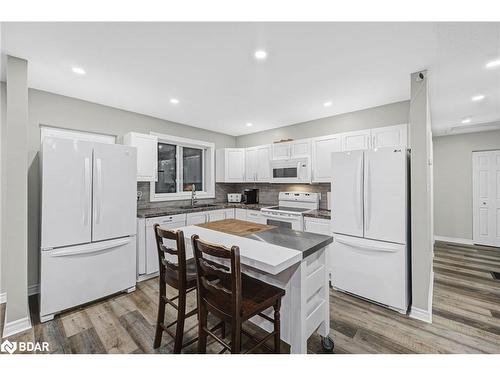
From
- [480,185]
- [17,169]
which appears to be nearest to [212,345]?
[17,169]

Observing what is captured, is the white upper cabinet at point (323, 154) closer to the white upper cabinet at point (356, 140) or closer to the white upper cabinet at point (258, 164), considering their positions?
the white upper cabinet at point (356, 140)

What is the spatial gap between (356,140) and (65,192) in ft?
12.4

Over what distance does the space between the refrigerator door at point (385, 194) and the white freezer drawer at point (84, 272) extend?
118 inches

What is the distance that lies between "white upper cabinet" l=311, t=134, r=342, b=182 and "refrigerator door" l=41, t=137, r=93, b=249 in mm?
3205

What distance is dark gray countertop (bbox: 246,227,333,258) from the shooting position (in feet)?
5.24

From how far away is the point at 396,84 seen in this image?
2.59 metres

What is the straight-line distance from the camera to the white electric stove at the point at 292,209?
136 inches

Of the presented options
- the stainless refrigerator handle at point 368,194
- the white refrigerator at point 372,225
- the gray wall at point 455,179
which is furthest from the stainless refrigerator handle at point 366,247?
the gray wall at point 455,179

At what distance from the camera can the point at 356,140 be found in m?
3.28

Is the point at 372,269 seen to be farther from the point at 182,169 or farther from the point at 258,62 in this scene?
the point at 182,169

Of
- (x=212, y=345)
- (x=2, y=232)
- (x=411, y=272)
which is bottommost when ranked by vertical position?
(x=212, y=345)

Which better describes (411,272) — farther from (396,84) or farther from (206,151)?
(206,151)

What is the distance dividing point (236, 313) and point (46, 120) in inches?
133

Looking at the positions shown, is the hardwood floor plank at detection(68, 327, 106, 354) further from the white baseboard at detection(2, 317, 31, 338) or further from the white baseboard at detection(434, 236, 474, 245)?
the white baseboard at detection(434, 236, 474, 245)
